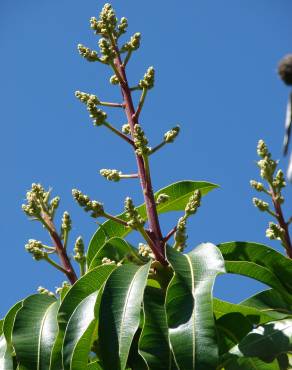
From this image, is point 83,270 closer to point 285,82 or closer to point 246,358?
point 246,358

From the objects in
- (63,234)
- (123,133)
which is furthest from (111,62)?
(63,234)

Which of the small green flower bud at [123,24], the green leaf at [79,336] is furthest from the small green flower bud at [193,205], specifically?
the small green flower bud at [123,24]

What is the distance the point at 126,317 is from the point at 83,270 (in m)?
0.68

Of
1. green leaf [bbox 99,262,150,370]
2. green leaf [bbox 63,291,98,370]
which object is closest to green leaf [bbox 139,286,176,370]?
green leaf [bbox 99,262,150,370]

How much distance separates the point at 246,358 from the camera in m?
2.55

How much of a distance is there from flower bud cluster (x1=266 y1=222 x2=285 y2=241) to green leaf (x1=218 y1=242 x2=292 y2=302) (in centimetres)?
12

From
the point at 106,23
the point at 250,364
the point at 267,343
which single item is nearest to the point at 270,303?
the point at 250,364

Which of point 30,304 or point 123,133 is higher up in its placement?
point 123,133

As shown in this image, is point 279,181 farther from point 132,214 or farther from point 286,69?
point 286,69

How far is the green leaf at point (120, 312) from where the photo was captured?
2.31m

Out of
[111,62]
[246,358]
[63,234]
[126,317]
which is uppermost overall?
[111,62]

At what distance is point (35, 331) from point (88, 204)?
21.0 inches

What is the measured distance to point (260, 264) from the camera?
2861 mm

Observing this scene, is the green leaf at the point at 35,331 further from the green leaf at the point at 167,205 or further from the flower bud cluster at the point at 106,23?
the flower bud cluster at the point at 106,23
